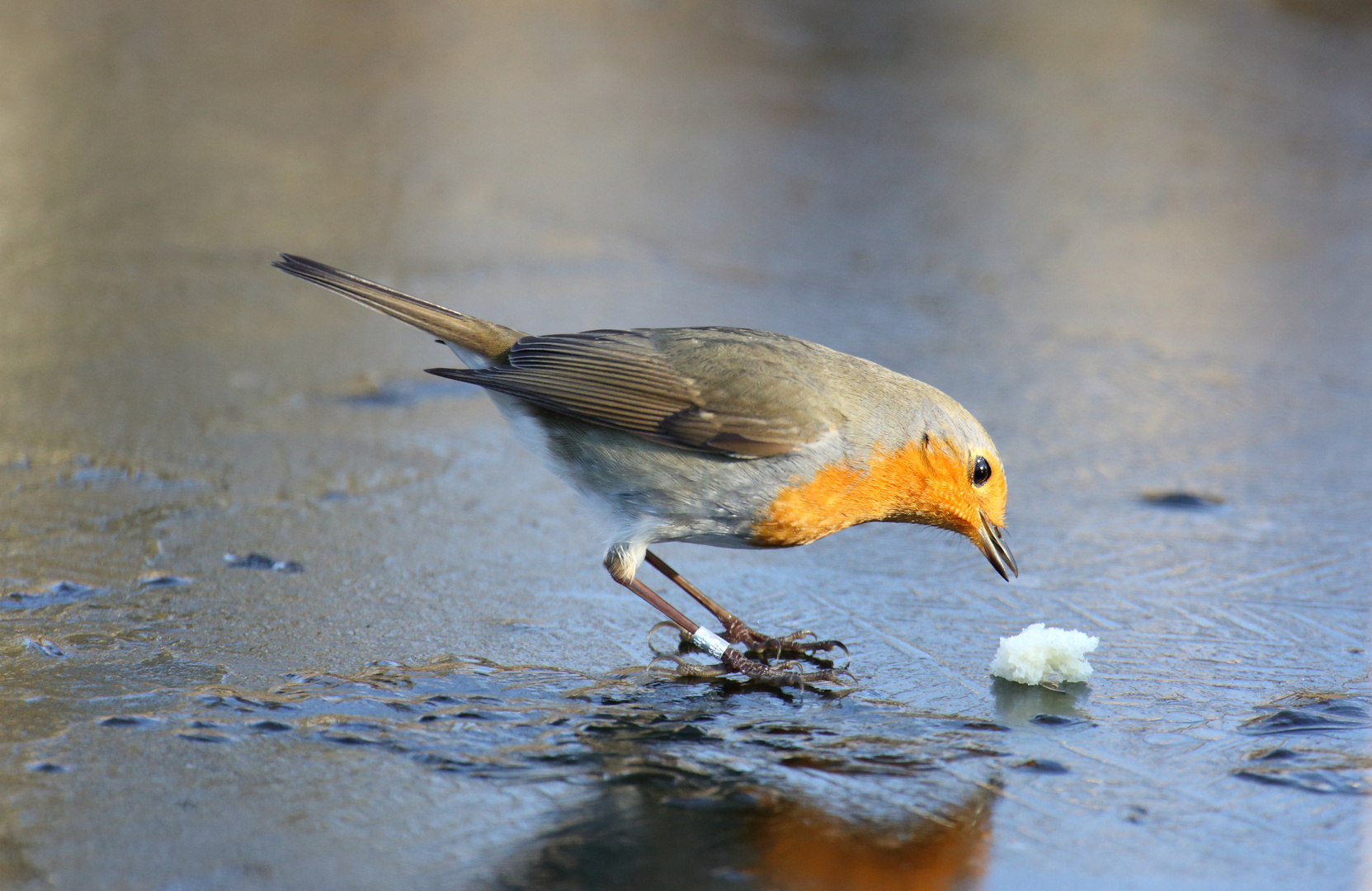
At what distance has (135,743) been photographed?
3.24 metres

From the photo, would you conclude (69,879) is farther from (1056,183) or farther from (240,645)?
(1056,183)

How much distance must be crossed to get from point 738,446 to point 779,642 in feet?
1.93

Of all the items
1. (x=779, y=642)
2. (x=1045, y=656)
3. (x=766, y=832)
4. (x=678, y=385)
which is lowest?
(x=766, y=832)

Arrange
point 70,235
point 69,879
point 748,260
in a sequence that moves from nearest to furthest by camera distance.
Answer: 1. point 69,879
2. point 70,235
3. point 748,260

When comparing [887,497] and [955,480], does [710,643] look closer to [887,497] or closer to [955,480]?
[887,497]

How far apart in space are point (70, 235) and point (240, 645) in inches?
179

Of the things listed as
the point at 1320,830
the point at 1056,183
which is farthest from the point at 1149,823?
the point at 1056,183

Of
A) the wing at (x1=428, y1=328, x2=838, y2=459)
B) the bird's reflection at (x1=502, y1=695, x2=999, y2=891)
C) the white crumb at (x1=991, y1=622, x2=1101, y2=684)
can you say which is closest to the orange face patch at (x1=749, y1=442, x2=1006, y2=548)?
the wing at (x1=428, y1=328, x2=838, y2=459)

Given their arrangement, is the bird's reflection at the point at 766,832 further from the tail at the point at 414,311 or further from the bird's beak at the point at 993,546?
the tail at the point at 414,311

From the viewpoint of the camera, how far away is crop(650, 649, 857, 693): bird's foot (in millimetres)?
3893

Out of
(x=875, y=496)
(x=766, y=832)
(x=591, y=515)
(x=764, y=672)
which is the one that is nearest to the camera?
(x=766, y=832)

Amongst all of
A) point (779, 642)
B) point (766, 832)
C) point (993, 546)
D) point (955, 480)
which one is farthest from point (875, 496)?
point (766, 832)

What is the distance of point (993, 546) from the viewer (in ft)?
14.4

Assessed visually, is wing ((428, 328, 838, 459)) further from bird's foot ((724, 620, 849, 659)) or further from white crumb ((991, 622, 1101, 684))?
white crumb ((991, 622, 1101, 684))
